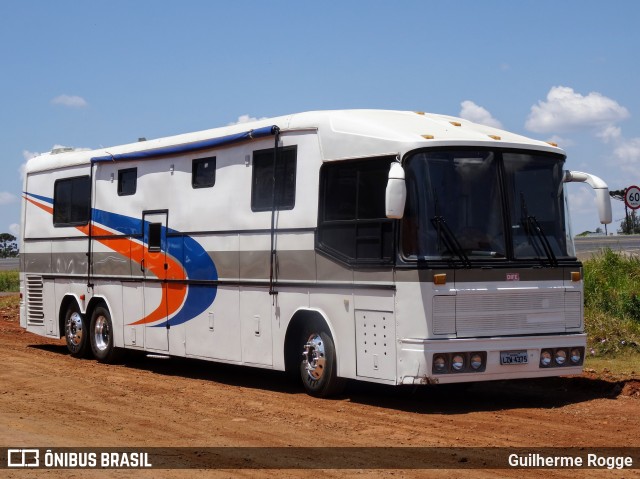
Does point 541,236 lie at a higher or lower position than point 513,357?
higher

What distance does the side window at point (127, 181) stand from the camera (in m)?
17.8

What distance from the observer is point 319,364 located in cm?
1362

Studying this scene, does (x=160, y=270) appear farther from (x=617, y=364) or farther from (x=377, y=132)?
(x=617, y=364)

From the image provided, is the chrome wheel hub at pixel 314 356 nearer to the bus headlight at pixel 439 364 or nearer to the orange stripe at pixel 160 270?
the bus headlight at pixel 439 364

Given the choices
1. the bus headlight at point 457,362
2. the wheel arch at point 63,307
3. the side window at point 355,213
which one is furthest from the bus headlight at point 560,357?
the wheel arch at point 63,307

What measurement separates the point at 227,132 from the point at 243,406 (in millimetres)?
4265

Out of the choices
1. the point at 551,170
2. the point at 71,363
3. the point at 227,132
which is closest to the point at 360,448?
the point at 551,170

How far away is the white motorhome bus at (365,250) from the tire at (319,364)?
20mm

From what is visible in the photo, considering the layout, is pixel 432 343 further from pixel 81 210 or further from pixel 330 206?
pixel 81 210

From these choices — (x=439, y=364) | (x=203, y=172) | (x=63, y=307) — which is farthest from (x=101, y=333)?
(x=439, y=364)

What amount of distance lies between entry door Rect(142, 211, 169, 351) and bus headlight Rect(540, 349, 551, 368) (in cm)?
635

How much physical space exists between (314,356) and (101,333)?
6397 millimetres

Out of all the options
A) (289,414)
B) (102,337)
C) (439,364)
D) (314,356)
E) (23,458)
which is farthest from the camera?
(102,337)

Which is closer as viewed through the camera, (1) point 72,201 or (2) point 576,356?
(2) point 576,356
